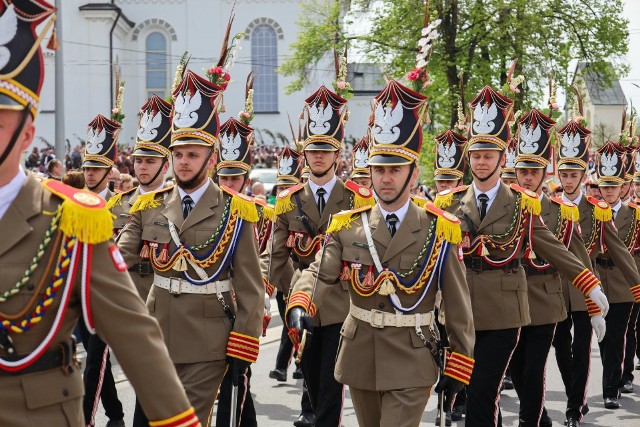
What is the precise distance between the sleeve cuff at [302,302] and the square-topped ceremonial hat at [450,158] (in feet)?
22.2

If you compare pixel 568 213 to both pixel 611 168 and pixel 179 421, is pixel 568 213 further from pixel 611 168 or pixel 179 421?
pixel 179 421

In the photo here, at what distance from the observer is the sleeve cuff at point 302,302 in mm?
5777

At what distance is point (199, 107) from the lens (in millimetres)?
6883

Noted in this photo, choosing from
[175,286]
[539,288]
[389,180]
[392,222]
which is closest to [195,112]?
[175,286]

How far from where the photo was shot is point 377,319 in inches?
230

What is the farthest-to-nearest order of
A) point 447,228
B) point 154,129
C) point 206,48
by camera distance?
point 206,48 → point 154,129 → point 447,228

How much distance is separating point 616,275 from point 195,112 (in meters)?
5.87

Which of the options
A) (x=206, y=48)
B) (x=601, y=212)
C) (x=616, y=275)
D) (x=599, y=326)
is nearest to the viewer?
(x=599, y=326)

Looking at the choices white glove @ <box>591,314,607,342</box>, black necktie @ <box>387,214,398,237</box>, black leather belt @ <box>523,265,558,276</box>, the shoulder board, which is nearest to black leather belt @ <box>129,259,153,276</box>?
black necktie @ <box>387,214,398,237</box>

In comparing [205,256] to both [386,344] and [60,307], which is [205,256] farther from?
[60,307]

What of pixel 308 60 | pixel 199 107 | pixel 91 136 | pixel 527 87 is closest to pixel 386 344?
pixel 199 107

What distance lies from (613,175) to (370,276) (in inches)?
276

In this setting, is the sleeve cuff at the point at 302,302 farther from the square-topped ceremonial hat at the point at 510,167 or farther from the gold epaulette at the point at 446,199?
the square-topped ceremonial hat at the point at 510,167

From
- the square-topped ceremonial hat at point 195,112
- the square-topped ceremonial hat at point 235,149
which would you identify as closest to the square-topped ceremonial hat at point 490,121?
the square-topped ceremonial hat at point 195,112
